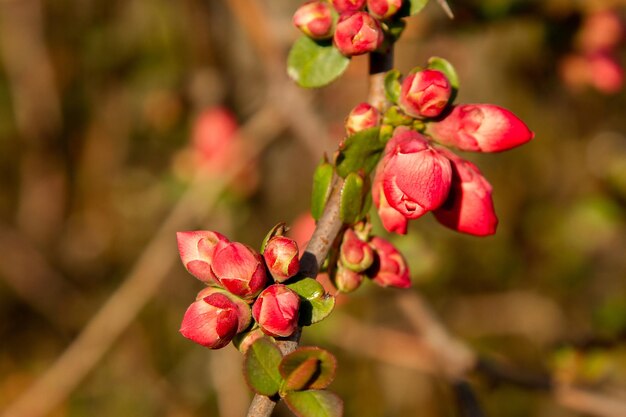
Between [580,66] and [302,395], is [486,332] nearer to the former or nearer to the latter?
[580,66]

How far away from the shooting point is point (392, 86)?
59 centimetres

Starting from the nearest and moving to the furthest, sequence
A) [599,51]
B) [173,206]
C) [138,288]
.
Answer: [599,51]
[138,288]
[173,206]

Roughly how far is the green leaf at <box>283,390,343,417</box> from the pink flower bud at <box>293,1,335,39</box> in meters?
0.31

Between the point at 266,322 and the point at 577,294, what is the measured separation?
2.01 metres

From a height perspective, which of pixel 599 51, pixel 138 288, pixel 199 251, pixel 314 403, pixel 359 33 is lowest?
pixel 138 288

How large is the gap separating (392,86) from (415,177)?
113mm

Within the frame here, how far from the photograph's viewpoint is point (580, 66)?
4.68ft

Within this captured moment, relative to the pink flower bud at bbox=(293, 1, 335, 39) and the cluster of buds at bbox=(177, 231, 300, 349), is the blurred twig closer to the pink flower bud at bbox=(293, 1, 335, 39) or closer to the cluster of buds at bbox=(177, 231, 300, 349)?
the pink flower bud at bbox=(293, 1, 335, 39)

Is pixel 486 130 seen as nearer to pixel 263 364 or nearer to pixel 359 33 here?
pixel 359 33

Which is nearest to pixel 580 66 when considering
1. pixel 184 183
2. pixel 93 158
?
pixel 184 183

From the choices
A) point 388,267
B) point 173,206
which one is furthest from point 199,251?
point 173,206

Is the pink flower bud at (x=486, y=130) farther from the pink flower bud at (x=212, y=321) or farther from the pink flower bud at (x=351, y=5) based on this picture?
the pink flower bud at (x=212, y=321)

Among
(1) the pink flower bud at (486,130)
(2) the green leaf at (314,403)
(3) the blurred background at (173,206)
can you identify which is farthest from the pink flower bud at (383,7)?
(3) the blurred background at (173,206)

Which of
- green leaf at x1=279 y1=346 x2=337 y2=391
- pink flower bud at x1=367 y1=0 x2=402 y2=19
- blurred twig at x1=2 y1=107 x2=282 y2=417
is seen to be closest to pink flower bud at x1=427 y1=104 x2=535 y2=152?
pink flower bud at x1=367 y1=0 x2=402 y2=19
